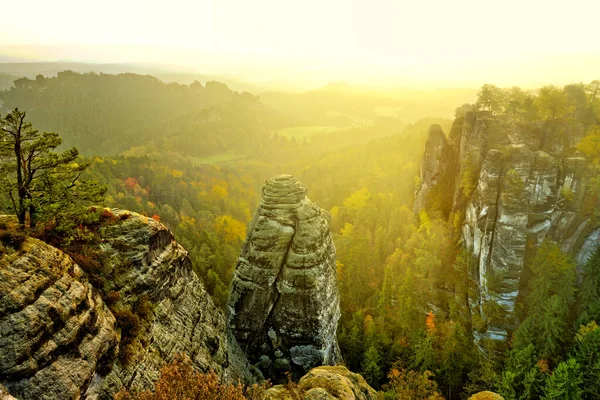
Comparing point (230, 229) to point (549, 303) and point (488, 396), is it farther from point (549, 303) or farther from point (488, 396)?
point (549, 303)

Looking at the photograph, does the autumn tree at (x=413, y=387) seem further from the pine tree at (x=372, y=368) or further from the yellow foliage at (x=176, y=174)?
the yellow foliage at (x=176, y=174)

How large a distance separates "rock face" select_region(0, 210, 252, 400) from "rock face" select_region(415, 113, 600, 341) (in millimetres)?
32683

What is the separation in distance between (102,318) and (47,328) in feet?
8.41

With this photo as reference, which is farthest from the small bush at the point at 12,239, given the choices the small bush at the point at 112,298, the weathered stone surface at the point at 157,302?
the small bush at the point at 112,298

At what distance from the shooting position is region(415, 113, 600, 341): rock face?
3659cm

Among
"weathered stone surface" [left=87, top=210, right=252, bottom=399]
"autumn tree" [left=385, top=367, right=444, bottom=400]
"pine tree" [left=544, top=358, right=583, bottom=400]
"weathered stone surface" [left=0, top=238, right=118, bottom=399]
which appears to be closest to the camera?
"weathered stone surface" [left=0, top=238, right=118, bottom=399]

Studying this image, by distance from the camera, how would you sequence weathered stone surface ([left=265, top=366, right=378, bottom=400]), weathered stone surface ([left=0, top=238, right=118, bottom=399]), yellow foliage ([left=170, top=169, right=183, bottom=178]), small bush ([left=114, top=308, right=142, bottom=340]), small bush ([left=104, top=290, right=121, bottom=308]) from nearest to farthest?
weathered stone surface ([left=0, top=238, right=118, bottom=399])
small bush ([left=114, top=308, right=142, bottom=340])
small bush ([left=104, top=290, right=121, bottom=308])
weathered stone surface ([left=265, top=366, right=378, bottom=400])
yellow foliage ([left=170, top=169, right=183, bottom=178])

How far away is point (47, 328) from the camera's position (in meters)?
11.7

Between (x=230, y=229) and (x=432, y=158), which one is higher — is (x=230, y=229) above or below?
below

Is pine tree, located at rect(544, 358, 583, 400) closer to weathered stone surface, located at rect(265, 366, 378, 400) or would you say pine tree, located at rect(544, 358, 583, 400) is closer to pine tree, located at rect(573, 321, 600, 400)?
pine tree, located at rect(573, 321, 600, 400)

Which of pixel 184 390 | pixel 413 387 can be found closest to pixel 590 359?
pixel 413 387

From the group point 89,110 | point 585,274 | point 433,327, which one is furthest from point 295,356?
point 89,110

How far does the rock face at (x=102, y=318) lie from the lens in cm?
1116

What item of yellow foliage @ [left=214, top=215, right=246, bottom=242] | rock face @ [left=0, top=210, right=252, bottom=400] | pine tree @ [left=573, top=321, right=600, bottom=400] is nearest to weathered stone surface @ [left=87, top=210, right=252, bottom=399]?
rock face @ [left=0, top=210, right=252, bottom=400]
